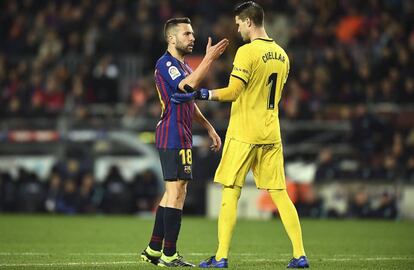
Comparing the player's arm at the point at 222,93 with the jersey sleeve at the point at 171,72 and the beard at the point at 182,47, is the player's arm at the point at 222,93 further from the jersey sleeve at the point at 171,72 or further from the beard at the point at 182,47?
the beard at the point at 182,47

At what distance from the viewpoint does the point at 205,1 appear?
26391 millimetres

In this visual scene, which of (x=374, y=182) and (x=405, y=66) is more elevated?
(x=405, y=66)

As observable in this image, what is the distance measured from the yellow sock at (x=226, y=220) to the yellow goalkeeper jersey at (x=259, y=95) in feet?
1.70

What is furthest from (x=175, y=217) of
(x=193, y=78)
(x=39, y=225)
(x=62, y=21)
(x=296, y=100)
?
(x=62, y=21)

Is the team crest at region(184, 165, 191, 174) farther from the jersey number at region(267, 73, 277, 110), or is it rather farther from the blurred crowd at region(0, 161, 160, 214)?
the blurred crowd at region(0, 161, 160, 214)

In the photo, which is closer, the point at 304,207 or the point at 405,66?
the point at 304,207

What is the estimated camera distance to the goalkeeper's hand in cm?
922

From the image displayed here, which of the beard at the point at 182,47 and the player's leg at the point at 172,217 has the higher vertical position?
the beard at the point at 182,47

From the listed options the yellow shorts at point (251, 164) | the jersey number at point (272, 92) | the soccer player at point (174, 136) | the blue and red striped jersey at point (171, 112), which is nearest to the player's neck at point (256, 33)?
the jersey number at point (272, 92)

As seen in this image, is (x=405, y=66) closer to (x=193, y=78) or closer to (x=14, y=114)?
(x=14, y=114)

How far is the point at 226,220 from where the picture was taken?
945 centimetres

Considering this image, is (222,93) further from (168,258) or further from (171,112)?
(168,258)

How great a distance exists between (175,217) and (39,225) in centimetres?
766

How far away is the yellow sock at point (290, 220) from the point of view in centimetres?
946
